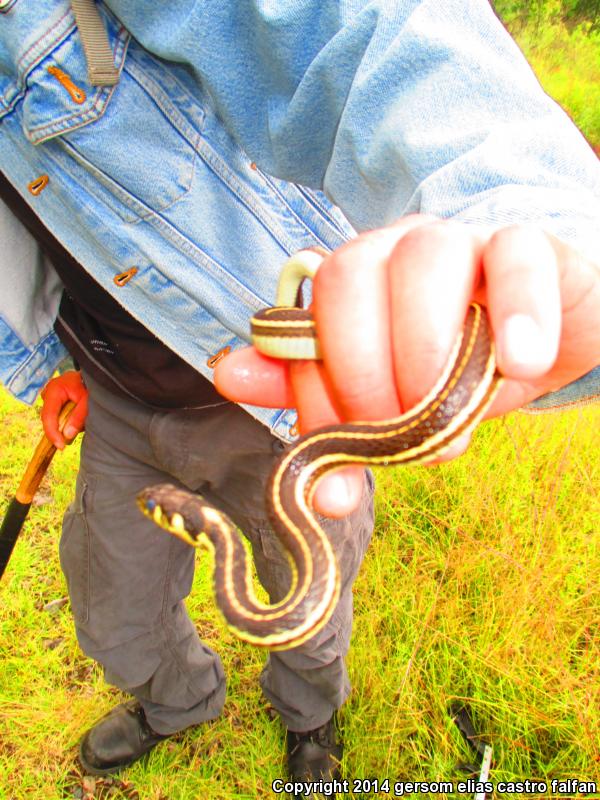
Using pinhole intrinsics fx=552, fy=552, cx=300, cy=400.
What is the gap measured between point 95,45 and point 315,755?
3457 millimetres

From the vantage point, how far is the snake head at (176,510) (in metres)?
1.75

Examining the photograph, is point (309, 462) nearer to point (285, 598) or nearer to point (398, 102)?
point (285, 598)

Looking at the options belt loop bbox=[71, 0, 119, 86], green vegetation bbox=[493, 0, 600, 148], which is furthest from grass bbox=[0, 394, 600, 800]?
green vegetation bbox=[493, 0, 600, 148]

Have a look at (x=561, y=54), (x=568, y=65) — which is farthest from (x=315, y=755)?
(x=561, y=54)

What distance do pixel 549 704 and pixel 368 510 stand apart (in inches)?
51.8

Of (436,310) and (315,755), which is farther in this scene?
(315,755)

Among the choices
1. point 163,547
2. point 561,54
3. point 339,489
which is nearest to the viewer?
point 339,489

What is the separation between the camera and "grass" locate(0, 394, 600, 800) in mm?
2863

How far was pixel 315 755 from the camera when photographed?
3088 mm

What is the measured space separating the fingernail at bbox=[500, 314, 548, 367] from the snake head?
1.10 metres

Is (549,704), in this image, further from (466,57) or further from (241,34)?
(241,34)

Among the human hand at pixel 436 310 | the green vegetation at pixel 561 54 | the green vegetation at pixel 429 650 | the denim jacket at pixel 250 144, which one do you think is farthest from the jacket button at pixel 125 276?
the green vegetation at pixel 561 54

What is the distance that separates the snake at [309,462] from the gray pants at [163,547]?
84 centimetres

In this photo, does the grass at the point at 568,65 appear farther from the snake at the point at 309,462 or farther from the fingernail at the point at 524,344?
the fingernail at the point at 524,344
